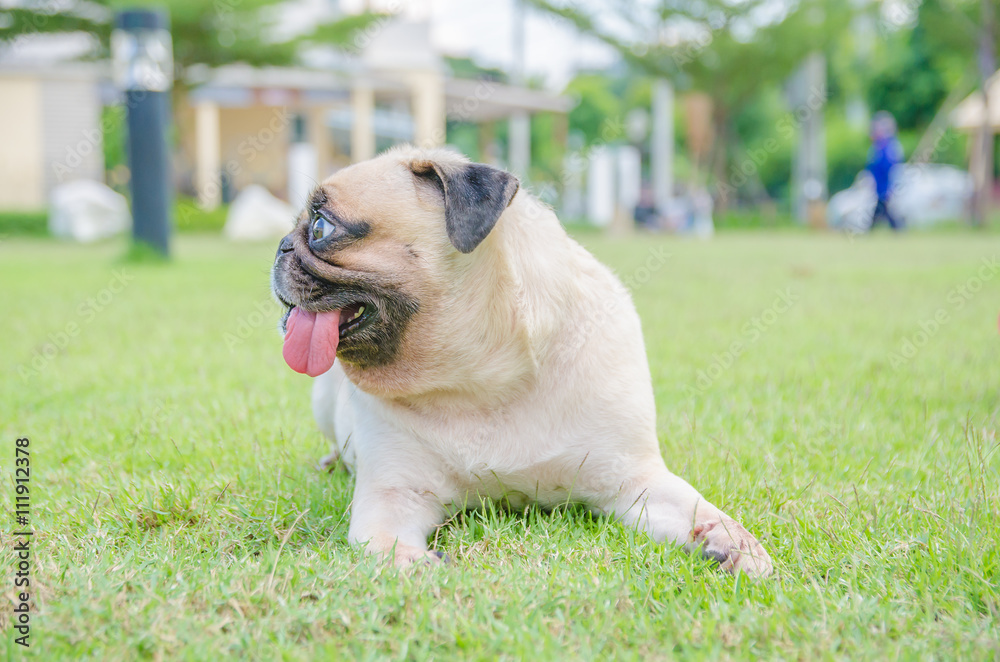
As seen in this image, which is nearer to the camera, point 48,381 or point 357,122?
point 48,381

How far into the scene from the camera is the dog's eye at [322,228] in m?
2.40

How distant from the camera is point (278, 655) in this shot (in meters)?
1.63

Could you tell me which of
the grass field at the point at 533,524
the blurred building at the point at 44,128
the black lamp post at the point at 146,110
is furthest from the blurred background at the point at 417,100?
the grass field at the point at 533,524

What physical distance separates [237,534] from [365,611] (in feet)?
2.38

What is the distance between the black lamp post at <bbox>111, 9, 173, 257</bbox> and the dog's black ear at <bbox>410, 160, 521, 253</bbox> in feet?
27.6

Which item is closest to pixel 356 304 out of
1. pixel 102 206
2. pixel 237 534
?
pixel 237 534

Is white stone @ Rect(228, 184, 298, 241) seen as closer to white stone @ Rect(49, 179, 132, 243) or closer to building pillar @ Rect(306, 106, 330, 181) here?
white stone @ Rect(49, 179, 132, 243)

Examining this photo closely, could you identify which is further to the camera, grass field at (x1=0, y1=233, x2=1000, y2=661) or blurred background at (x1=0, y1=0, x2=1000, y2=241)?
blurred background at (x1=0, y1=0, x2=1000, y2=241)

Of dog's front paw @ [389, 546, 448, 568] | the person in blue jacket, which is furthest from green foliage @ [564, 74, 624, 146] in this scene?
dog's front paw @ [389, 546, 448, 568]

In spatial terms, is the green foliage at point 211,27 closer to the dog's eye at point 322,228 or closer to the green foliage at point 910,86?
the dog's eye at point 322,228

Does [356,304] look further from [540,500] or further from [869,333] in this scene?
[869,333]

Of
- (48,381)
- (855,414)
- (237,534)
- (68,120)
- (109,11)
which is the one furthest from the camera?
(68,120)

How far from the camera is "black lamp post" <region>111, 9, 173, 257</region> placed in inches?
371

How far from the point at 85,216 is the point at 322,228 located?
18.0 meters
